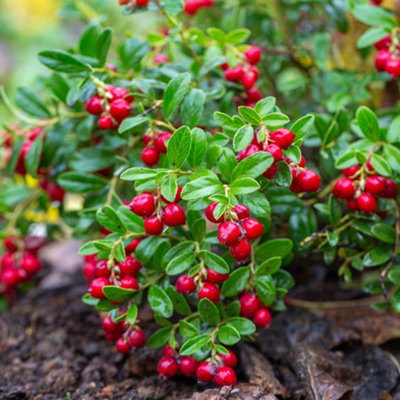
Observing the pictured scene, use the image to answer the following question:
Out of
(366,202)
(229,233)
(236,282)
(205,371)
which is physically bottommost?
(205,371)

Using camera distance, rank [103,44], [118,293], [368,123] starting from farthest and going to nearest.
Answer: [103,44] → [368,123] → [118,293]

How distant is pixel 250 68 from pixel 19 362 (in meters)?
1.51

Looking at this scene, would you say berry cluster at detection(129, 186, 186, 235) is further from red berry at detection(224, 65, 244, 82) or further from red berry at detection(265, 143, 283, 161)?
red berry at detection(224, 65, 244, 82)

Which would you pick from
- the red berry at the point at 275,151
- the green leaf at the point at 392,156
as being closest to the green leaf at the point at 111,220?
the red berry at the point at 275,151

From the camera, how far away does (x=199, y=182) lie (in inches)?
53.1

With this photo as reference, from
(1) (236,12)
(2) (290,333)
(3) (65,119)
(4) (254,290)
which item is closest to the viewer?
(4) (254,290)

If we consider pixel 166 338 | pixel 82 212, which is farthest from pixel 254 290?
pixel 82 212

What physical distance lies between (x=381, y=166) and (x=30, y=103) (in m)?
1.46

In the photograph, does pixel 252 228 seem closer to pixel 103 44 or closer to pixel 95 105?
pixel 95 105

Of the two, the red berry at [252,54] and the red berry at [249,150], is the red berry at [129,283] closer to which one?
the red berry at [249,150]

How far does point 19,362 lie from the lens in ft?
6.51

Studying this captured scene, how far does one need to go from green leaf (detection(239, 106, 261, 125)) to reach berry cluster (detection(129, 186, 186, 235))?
11.4 inches

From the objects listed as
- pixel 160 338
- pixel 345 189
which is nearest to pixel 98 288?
pixel 160 338

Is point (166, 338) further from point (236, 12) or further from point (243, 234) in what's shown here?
point (236, 12)
